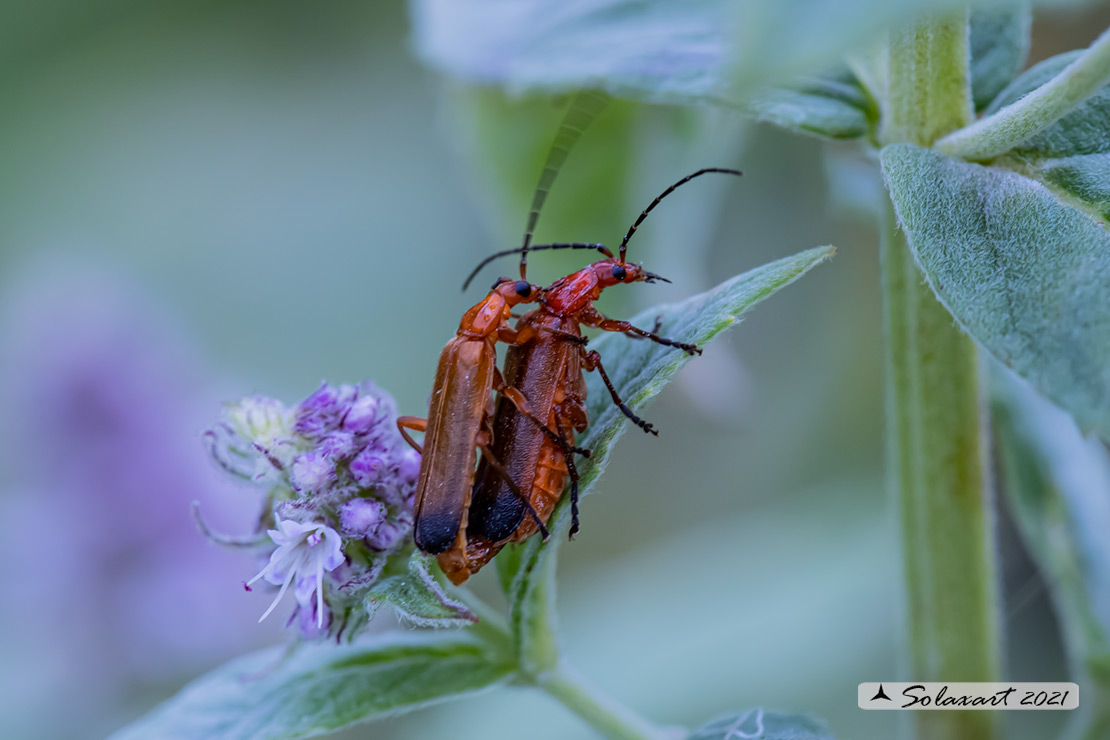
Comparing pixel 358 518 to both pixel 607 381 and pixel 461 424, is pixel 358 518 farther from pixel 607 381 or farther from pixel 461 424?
pixel 607 381

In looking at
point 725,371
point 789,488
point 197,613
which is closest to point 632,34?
point 725,371

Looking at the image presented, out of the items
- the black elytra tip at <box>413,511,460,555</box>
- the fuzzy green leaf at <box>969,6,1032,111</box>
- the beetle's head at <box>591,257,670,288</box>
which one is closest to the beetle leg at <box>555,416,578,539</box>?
the black elytra tip at <box>413,511,460,555</box>

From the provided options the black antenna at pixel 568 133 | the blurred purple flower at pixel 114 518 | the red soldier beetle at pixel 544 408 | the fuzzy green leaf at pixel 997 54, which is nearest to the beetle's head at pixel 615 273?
the red soldier beetle at pixel 544 408

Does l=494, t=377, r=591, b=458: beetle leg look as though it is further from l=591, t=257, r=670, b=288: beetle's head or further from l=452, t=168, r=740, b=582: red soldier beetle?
l=591, t=257, r=670, b=288: beetle's head

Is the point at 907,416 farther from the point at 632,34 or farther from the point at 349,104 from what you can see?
the point at 349,104

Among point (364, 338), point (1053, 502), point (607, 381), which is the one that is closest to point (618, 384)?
point (607, 381)
